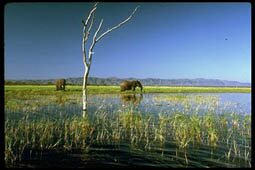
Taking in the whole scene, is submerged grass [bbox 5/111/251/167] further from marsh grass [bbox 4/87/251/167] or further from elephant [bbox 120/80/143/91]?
elephant [bbox 120/80/143/91]

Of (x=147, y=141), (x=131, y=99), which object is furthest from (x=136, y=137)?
(x=131, y=99)

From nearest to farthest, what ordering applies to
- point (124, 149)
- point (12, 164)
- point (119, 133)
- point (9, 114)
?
point (12, 164) < point (124, 149) < point (119, 133) < point (9, 114)

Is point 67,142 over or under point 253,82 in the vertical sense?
under

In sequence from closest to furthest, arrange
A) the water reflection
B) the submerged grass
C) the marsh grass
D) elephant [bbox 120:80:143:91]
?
1. the marsh grass
2. the submerged grass
3. the water reflection
4. elephant [bbox 120:80:143:91]

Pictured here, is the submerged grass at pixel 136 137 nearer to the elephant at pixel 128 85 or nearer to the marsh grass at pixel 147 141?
the marsh grass at pixel 147 141

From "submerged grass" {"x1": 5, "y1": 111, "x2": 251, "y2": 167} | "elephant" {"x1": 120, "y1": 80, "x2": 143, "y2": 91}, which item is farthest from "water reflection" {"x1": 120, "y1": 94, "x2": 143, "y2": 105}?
"elephant" {"x1": 120, "y1": 80, "x2": 143, "y2": 91}

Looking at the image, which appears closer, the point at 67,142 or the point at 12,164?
the point at 12,164

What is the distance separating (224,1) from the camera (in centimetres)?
627

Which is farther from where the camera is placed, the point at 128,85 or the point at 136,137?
the point at 128,85

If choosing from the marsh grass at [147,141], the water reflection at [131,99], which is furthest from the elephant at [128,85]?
the marsh grass at [147,141]

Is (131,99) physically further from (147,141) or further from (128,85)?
(128,85)

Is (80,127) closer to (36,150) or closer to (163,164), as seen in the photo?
(36,150)

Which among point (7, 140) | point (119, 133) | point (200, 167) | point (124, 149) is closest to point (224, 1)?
point (200, 167)

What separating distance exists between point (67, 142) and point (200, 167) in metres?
4.00
